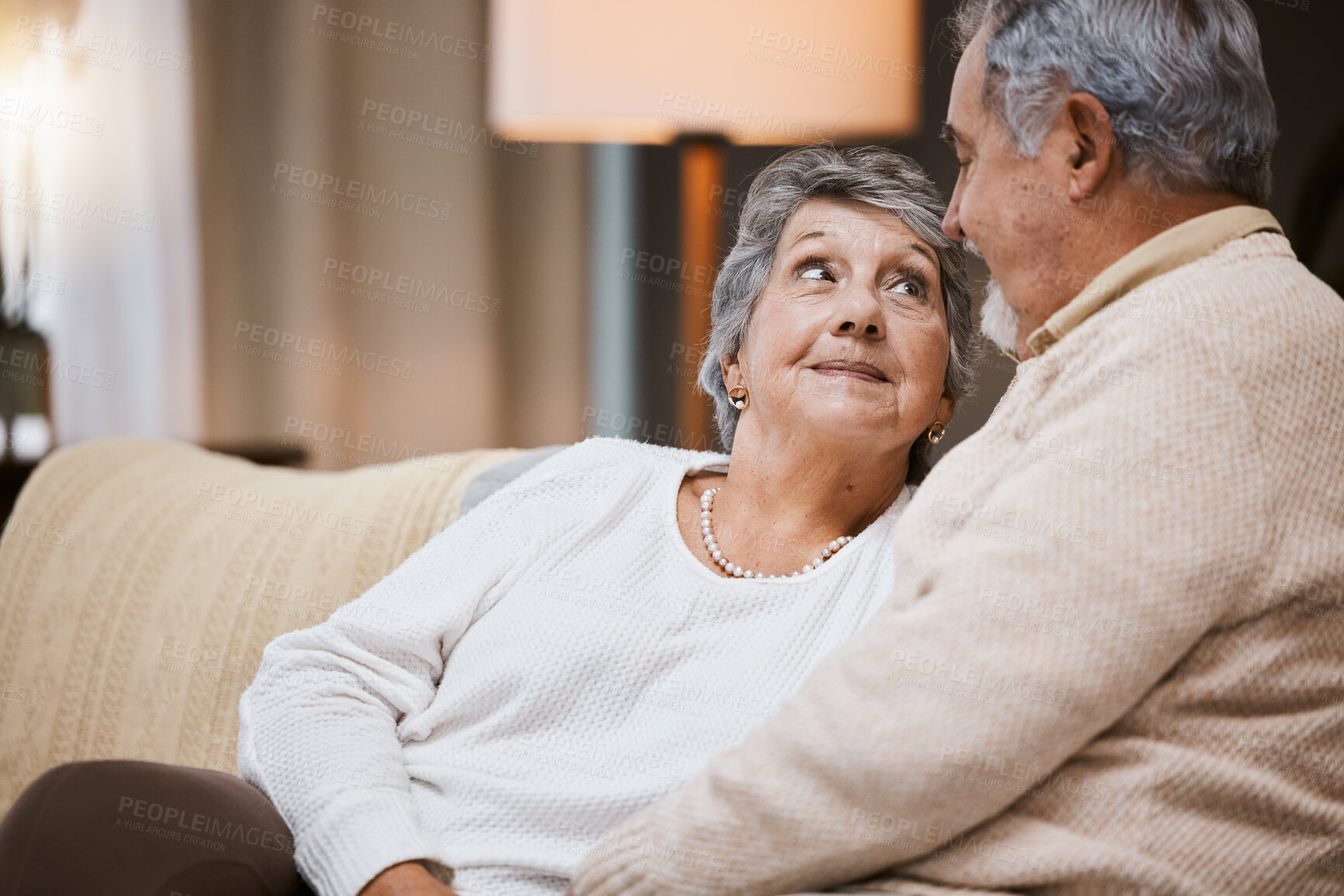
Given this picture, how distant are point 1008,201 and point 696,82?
1034mm

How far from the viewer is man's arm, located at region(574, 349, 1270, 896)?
2.60 feet

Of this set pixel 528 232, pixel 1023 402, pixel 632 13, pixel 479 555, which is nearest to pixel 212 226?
pixel 528 232

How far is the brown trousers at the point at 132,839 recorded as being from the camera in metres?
0.94

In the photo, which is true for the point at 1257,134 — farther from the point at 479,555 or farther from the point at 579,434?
the point at 579,434

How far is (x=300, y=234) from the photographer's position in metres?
2.81

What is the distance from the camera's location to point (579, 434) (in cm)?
287

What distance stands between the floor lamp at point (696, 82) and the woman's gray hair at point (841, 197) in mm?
467
